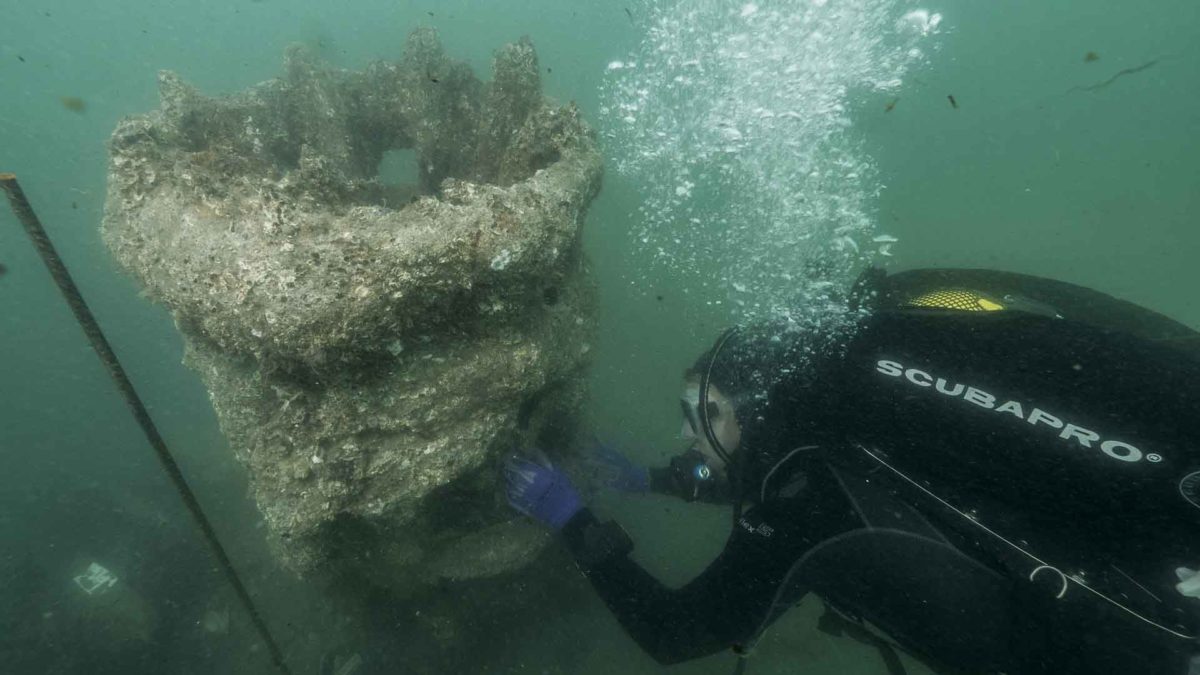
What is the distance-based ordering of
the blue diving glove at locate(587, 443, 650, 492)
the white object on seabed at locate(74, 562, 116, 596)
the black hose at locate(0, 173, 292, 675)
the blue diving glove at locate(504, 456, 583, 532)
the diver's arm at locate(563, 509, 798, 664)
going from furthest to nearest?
the white object on seabed at locate(74, 562, 116, 596)
the blue diving glove at locate(587, 443, 650, 492)
the blue diving glove at locate(504, 456, 583, 532)
the diver's arm at locate(563, 509, 798, 664)
the black hose at locate(0, 173, 292, 675)

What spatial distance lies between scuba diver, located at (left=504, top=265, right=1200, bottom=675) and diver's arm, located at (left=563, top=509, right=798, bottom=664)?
12mm

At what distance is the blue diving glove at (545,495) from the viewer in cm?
374

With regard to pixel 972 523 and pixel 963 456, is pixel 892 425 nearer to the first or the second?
pixel 963 456

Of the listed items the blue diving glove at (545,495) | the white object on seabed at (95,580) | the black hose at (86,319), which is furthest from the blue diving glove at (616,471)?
the white object on seabed at (95,580)

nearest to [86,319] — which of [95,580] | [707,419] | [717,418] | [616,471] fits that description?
[707,419]

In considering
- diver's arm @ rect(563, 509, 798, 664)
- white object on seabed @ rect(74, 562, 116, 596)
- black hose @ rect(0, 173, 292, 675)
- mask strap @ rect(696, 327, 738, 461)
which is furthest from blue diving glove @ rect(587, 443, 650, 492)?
white object on seabed @ rect(74, 562, 116, 596)

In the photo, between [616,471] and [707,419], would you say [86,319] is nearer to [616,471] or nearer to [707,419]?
[707,419]

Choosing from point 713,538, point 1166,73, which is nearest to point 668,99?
point 713,538

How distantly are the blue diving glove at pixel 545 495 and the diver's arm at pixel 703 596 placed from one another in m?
0.30

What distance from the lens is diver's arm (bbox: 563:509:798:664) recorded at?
2752mm

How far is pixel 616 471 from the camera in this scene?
479 cm

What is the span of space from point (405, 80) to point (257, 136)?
157 cm

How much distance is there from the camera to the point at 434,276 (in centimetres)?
271

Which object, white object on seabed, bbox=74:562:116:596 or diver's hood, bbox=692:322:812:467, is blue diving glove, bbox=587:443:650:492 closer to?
diver's hood, bbox=692:322:812:467
